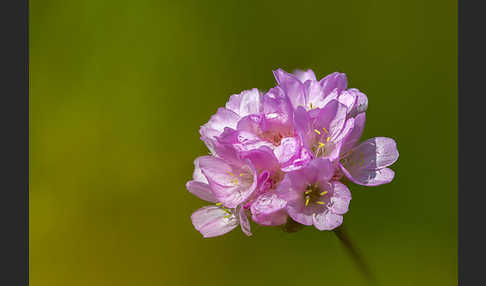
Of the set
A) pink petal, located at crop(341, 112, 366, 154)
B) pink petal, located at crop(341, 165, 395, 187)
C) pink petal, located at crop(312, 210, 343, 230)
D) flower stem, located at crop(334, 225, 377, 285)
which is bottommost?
flower stem, located at crop(334, 225, 377, 285)

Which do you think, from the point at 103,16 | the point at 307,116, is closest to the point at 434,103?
the point at 307,116

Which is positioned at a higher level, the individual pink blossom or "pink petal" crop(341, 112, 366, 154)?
"pink petal" crop(341, 112, 366, 154)

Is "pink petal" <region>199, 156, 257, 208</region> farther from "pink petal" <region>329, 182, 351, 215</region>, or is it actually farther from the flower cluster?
"pink petal" <region>329, 182, 351, 215</region>

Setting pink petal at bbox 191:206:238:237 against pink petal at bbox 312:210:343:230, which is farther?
pink petal at bbox 191:206:238:237

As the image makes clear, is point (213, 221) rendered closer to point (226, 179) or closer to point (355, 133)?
point (226, 179)

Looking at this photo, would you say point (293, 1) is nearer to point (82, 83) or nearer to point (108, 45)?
point (108, 45)

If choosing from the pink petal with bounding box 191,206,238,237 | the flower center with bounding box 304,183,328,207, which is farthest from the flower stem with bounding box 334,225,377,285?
the pink petal with bounding box 191,206,238,237

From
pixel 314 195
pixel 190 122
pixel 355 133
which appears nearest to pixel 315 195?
pixel 314 195

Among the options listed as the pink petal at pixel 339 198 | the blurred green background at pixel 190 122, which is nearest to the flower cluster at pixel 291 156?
the pink petal at pixel 339 198
